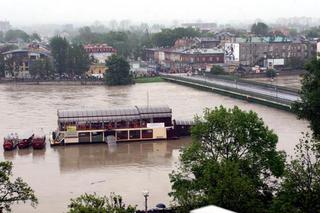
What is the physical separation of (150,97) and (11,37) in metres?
40.0

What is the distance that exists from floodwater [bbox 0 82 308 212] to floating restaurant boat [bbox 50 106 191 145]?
0.91 feet

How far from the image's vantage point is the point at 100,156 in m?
10.9

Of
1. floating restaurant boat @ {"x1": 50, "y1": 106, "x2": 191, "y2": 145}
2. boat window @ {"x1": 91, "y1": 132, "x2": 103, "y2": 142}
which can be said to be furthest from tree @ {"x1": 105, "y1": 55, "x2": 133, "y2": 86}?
boat window @ {"x1": 91, "y1": 132, "x2": 103, "y2": 142}

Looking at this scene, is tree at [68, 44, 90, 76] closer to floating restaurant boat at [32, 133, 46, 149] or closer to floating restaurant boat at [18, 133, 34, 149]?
floating restaurant boat at [18, 133, 34, 149]

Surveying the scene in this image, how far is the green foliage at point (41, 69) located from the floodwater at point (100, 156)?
6.48m

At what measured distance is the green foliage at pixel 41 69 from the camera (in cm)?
2586

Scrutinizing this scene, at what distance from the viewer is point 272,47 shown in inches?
1177

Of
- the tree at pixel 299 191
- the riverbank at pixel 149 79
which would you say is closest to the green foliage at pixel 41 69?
the riverbank at pixel 149 79

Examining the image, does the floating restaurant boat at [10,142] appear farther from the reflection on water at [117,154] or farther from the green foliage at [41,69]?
the green foliage at [41,69]

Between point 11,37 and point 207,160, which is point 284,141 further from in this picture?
point 11,37

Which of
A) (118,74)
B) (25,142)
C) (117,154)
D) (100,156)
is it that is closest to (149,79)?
(118,74)

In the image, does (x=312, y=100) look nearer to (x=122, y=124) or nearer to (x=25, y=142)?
(x=122, y=124)

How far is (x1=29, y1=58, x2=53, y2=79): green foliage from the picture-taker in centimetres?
2586

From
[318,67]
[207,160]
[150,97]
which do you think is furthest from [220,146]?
[150,97]
